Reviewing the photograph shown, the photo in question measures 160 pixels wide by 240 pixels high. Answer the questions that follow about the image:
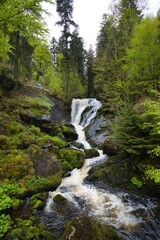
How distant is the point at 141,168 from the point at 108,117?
8.37 meters

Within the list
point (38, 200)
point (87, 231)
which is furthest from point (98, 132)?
point (87, 231)

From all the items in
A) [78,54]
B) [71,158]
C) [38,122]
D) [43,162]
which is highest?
[78,54]

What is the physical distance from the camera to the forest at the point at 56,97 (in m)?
6.53

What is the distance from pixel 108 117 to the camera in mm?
15688

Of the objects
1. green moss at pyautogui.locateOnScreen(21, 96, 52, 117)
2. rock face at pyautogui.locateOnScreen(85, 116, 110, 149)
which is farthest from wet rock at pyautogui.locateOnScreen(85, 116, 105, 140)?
green moss at pyautogui.locateOnScreen(21, 96, 52, 117)

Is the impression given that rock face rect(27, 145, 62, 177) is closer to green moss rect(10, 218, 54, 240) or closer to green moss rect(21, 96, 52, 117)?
green moss rect(10, 218, 54, 240)

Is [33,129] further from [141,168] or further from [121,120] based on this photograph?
[141,168]

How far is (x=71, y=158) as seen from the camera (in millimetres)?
10000

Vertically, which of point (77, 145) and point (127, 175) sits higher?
point (77, 145)

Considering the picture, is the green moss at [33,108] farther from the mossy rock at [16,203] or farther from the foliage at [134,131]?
the mossy rock at [16,203]

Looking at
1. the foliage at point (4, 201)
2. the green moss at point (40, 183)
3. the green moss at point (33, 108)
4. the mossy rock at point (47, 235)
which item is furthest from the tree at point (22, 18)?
the mossy rock at point (47, 235)

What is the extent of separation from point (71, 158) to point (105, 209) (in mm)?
4003

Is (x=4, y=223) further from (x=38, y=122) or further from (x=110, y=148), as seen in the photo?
(x=38, y=122)

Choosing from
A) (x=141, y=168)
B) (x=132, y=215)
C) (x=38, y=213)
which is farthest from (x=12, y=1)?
(x=132, y=215)
